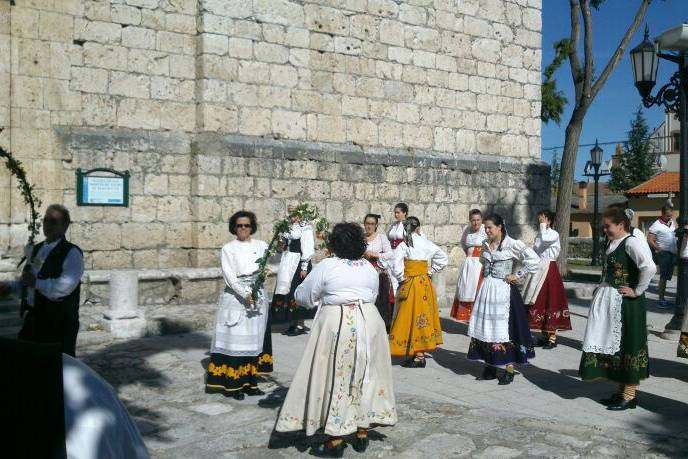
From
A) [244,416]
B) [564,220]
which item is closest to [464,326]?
[244,416]

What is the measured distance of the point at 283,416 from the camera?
491 cm

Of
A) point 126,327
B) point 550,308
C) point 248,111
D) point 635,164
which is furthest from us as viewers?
point 635,164

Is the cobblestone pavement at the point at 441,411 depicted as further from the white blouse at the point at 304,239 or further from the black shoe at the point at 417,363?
the white blouse at the point at 304,239

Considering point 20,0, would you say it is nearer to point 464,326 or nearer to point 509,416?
point 464,326

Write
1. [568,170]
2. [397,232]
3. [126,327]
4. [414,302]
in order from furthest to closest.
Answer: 1. [568,170]
2. [397,232]
3. [126,327]
4. [414,302]

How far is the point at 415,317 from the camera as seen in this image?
7797mm

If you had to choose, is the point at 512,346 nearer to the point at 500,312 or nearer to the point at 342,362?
the point at 500,312

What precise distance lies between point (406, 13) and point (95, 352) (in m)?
8.53

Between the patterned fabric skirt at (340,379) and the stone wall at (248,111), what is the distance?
6501 millimetres

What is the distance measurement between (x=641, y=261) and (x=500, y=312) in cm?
152

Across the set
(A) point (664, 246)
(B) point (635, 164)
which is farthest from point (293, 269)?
(B) point (635, 164)

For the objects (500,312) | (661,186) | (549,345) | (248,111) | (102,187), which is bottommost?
(549,345)

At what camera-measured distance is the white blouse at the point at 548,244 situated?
9.25 meters

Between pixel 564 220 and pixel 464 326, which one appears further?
pixel 564 220
